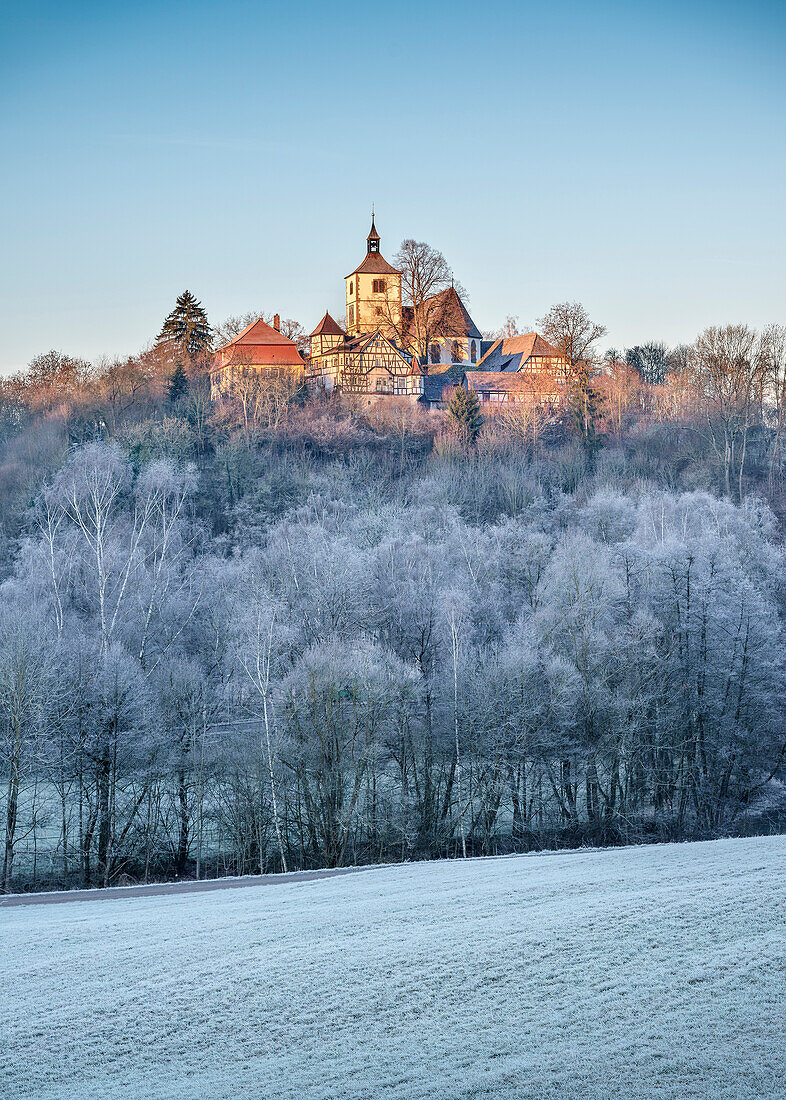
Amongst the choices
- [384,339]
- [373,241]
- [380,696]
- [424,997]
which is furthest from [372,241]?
[424,997]

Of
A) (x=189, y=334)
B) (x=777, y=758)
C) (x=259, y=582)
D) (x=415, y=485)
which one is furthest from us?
(x=189, y=334)

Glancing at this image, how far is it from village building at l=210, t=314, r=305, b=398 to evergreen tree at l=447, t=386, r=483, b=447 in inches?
552

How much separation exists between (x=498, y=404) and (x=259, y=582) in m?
44.8

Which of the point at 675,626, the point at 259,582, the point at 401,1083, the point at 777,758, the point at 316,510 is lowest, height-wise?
the point at 401,1083

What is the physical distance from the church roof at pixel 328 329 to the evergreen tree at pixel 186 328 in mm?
12894

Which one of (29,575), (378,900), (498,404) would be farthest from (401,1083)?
(498,404)

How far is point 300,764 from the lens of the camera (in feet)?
93.6

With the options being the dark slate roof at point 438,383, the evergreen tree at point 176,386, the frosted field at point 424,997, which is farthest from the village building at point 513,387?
the frosted field at point 424,997

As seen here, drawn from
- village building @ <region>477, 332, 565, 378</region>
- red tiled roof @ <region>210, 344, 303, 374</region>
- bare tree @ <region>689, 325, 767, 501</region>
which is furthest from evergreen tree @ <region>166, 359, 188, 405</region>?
bare tree @ <region>689, 325, 767, 501</region>

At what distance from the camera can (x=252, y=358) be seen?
78.2m

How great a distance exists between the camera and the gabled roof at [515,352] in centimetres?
8212

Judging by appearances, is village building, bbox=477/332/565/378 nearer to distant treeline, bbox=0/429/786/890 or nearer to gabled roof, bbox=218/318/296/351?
gabled roof, bbox=218/318/296/351

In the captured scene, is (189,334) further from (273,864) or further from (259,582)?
(273,864)

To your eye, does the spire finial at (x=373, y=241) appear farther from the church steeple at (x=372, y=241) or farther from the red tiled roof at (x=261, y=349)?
the red tiled roof at (x=261, y=349)
